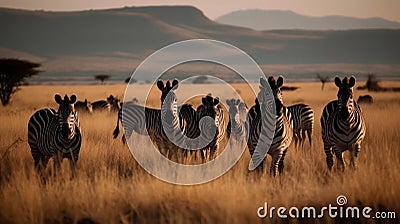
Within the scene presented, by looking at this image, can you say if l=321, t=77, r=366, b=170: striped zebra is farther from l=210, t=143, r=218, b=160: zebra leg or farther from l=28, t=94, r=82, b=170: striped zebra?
l=28, t=94, r=82, b=170: striped zebra

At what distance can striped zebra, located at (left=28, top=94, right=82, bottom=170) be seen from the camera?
807 centimetres

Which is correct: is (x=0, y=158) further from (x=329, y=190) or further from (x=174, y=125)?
(x=329, y=190)

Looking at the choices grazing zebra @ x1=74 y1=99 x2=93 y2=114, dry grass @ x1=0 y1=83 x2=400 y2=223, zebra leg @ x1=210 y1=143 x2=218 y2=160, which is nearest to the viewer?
Answer: dry grass @ x1=0 y1=83 x2=400 y2=223

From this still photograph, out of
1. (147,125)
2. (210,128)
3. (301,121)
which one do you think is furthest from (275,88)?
(301,121)

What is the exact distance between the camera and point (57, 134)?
8.33 m

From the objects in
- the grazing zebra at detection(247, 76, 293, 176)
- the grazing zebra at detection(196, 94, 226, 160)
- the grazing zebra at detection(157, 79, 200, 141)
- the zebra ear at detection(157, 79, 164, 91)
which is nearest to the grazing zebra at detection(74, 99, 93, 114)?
the grazing zebra at detection(157, 79, 200, 141)

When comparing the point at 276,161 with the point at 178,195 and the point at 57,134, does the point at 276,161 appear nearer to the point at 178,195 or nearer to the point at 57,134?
the point at 178,195

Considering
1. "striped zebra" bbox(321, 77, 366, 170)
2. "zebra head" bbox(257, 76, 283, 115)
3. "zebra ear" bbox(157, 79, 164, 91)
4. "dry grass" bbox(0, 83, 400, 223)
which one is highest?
"zebra ear" bbox(157, 79, 164, 91)

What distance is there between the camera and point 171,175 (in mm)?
8203

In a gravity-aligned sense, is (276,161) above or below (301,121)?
below

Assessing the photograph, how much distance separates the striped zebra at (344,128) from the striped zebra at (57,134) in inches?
154

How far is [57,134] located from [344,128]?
438 centimetres

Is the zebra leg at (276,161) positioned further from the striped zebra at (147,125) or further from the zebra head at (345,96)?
the striped zebra at (147,125)

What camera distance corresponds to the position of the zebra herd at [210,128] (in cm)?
790
